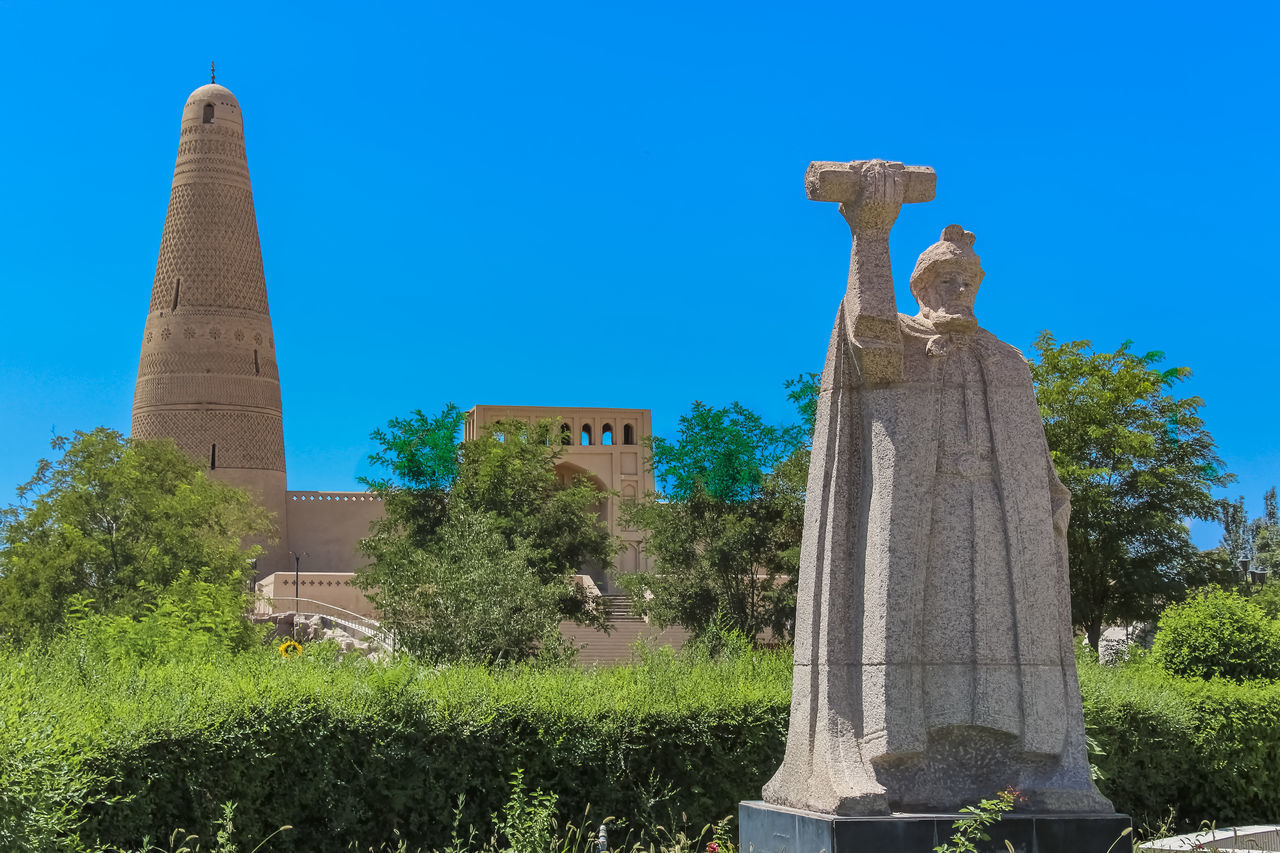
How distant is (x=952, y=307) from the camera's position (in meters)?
6.08

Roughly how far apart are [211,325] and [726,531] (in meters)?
24.9

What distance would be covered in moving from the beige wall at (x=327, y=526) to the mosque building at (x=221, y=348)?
4cm

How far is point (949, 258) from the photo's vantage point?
20.0ft

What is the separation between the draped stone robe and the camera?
18.2ft

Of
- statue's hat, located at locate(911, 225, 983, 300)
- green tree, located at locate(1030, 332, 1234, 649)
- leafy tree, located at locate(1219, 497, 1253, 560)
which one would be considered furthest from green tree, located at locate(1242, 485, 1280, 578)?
statue's hat, located at locate(911, 225, 983, 300)

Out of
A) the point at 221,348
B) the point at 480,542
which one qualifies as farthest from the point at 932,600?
the point at 221,348

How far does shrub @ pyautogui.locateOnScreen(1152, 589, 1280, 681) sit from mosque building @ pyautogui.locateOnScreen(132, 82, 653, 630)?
1414 inches

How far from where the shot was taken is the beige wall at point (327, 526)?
158 ft

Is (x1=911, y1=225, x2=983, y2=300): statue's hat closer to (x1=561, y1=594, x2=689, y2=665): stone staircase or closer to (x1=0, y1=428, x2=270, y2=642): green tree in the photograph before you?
(x1=0, y1=428, x2=270, y2=642): green tree

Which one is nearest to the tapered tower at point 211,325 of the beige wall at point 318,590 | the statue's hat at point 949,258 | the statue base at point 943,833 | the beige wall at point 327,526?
the beige wall at point 327,526

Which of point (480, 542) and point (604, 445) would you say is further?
point (604, 445)

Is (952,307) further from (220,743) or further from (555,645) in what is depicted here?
(555,645)

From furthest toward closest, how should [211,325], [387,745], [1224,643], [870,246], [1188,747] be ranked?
[211,325] → [1224,643] → [1188,747] → [387,745] → [870,246]

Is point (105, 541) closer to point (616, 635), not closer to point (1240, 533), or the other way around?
point (616, 635)
